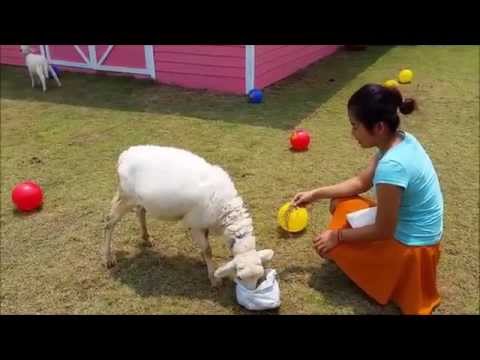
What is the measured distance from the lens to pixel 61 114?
26.9 ft

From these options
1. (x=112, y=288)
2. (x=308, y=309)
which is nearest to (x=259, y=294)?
(x=308, y=309)

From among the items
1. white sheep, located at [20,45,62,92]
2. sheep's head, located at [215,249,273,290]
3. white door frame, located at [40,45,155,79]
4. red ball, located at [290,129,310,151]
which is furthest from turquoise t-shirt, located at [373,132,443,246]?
white sheep, located at [20,45,62,92]

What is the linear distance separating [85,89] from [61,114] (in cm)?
160

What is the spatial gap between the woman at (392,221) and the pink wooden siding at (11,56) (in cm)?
1063

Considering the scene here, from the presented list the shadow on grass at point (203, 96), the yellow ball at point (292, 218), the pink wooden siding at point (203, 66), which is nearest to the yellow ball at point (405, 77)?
the shadow on grass at point (203, 96)

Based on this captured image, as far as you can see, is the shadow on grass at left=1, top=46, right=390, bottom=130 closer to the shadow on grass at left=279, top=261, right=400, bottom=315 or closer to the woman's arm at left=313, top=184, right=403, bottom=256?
the shadow on grass at left=279, top=261, right=400, bottom=315

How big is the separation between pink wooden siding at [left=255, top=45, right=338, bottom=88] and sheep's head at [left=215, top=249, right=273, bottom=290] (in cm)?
583

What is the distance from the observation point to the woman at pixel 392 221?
10.3 feet

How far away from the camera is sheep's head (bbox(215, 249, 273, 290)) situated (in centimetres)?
328

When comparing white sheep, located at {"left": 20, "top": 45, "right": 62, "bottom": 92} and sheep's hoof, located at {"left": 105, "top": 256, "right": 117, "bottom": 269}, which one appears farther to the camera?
white sheep, located at {"left": 20, "top": 45, "right": 62, "bottom": 92}

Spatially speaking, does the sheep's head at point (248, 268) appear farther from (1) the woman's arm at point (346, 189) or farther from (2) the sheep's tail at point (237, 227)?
(1) the woman's arm at point (346, 189)

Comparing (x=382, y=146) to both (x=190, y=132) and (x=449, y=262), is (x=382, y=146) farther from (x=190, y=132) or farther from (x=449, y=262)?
(x=190, y=132)

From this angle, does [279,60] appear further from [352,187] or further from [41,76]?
[352,187]
